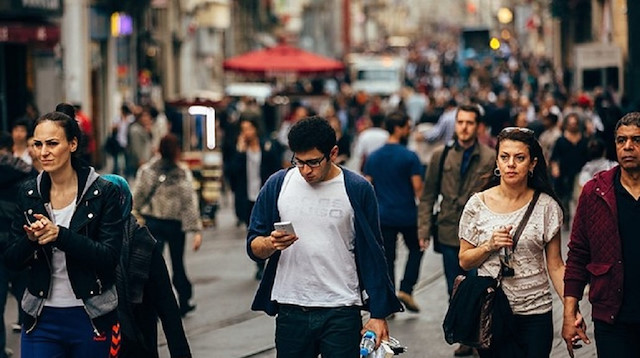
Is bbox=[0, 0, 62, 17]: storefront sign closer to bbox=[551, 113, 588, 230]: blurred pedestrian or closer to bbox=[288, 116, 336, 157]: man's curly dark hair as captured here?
bbox=[551, 113, 588, 230]: blurred pedestrian

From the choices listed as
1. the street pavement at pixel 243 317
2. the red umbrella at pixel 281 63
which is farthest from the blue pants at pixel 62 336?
the red umbrella at pixel 281 63

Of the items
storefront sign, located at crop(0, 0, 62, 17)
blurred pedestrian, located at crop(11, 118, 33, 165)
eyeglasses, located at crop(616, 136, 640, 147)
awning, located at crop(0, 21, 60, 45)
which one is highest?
storefront sign, located at crop(0, 0, 62, 17)

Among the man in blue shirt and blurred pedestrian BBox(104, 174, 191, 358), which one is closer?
blurred pedestrian BBox(104, 174, 191, 358)

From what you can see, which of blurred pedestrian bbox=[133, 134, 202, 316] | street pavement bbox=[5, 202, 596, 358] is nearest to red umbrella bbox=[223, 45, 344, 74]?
street pavement bbox=[5, 202, 596, 358]

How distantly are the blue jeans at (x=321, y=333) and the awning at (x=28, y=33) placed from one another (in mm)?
19749

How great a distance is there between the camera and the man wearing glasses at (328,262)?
23.2 feet

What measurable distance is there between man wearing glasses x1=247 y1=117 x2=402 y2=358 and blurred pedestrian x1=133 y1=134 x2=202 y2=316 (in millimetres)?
5903

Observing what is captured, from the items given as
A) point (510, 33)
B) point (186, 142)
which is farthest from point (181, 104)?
point (510, 33)

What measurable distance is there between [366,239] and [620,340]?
1.27 meters

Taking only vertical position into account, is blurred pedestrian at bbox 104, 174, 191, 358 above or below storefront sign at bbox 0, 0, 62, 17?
below

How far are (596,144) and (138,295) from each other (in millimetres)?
7855

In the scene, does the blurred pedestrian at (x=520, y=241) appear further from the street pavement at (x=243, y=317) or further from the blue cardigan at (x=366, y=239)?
the street pavement at (x=243, y=317)

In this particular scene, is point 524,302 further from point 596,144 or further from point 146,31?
point 146,31

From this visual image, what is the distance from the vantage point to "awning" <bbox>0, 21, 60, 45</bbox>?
1032 inches
